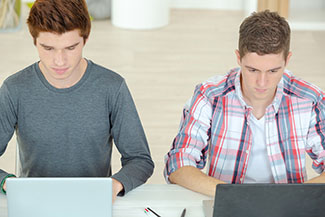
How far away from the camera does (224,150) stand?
7.57ft

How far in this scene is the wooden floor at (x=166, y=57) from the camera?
4211mm

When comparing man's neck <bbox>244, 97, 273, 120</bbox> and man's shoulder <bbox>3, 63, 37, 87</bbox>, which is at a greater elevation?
man's shoulder <bbox>3, 63, 37, 87</bbox>

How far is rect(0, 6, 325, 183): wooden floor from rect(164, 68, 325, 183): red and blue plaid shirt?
1.43m

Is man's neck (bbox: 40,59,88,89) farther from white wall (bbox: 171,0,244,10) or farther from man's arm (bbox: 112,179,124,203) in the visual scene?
white wall (bbox: 171,0,244,10)

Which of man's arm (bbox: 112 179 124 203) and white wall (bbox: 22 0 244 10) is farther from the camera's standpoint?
white wall (bbox: 22 0 244 10)

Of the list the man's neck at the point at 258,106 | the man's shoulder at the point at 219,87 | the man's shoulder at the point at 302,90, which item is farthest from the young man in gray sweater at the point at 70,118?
the man's shoulder at the point at 302,90

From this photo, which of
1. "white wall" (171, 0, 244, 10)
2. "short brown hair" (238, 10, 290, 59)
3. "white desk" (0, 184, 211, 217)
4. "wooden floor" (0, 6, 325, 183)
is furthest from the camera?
"white wall" (171, 0, 244, 10)

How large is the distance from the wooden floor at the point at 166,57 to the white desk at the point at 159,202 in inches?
63.5

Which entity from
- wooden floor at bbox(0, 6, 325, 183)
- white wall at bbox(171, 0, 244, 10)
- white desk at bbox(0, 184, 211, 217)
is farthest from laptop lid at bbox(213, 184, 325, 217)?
white wall at bbox(171, 0, 244, 10)

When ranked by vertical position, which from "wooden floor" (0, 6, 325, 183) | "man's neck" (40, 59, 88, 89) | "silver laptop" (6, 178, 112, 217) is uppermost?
"man's neck" (40, 59, 88, 89)

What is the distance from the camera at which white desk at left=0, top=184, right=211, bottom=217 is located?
1.97 meters

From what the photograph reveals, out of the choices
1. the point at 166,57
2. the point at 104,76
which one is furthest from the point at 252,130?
the point at 166,57

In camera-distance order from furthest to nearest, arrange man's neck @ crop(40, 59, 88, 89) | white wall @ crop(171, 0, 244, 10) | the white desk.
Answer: white wall @ crop(171, 0, 244, 10) → man's neck @ crop(40, 59, 88, 89) → the white desk

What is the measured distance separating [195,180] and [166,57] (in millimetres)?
3044
